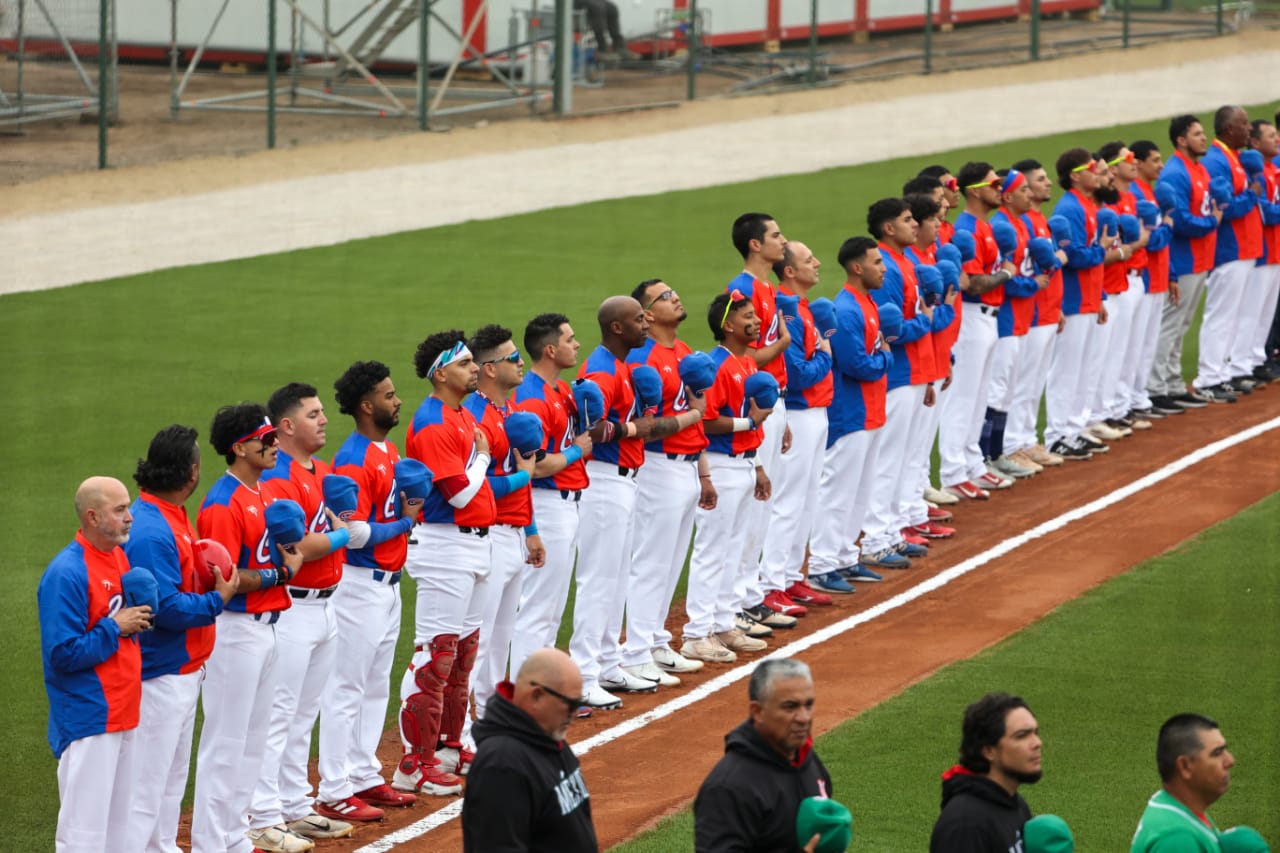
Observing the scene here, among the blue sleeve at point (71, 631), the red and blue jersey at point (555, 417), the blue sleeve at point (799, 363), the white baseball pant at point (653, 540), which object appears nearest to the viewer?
the blue sleeve at point (71, 631)

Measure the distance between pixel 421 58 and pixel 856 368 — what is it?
51.7 feet

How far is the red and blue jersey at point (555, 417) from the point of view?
904cm

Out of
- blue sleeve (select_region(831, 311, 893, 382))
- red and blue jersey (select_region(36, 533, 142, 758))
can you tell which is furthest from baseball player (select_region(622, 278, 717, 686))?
red and blue jersey (select_region(36, 533, 142, 758))

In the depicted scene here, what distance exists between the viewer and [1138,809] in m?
8.19

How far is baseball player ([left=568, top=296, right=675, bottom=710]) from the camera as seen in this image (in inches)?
376

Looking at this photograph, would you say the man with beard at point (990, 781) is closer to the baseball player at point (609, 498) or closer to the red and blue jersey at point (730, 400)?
the baseball player at point (609, 498)

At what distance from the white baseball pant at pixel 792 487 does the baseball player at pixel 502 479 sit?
2502mm

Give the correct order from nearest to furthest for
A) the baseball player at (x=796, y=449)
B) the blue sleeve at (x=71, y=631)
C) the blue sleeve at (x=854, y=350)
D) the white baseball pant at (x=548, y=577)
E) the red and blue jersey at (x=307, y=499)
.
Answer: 1. the blue sleeve at (x=71, y=631)
2. the red and blue jersey at (x=307, y=499)
3. the white baseball pant at (x=548, y=577)
4. the baseball player at (x=796, y=449)
5. the blue sleeve at (x=854, y=350)

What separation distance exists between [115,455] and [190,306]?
5435mm

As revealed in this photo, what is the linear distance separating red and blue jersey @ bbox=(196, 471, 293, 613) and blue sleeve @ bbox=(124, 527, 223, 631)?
0.33 metres

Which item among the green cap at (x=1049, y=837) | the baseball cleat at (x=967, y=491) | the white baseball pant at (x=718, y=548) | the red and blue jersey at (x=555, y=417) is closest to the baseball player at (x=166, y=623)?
the red and blue jersey at (x=555, y=417)

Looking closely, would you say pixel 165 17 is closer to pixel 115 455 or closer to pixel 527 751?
pixel 115 455

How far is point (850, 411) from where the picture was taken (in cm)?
1155

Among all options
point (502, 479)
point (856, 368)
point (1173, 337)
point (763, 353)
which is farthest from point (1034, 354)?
point (502, 479)
